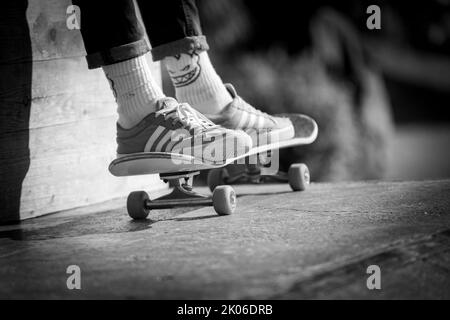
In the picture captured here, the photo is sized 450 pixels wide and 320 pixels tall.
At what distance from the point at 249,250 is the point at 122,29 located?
81 cm

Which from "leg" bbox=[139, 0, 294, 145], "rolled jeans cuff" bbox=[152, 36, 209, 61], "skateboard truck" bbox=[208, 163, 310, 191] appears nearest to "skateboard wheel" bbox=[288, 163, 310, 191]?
"skateboard truck" bbox=[208, 163, 310, 191]

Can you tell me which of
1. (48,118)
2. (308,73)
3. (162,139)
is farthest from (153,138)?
(308,73)

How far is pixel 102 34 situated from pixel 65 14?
56 cm

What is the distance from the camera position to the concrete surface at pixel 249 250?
58.6 inches

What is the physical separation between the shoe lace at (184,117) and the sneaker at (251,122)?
0.22m

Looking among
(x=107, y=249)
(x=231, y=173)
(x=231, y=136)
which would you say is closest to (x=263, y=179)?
(x=231, y=173)

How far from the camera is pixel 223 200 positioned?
7.30 ft

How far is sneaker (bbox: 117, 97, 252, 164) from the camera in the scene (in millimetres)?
2195

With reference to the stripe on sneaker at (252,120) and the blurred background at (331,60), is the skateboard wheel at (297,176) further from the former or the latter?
the blurred background at (331,60)

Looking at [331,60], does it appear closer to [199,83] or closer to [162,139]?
[199,83]

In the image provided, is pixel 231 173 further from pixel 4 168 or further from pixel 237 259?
pixel 237 259

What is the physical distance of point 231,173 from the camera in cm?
287

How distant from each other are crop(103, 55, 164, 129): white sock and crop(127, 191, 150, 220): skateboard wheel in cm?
21

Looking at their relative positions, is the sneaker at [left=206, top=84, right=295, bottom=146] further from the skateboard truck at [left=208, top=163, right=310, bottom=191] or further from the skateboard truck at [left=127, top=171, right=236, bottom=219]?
the skateboard truck at [left=127, top=171, right=236, bottom=219]
